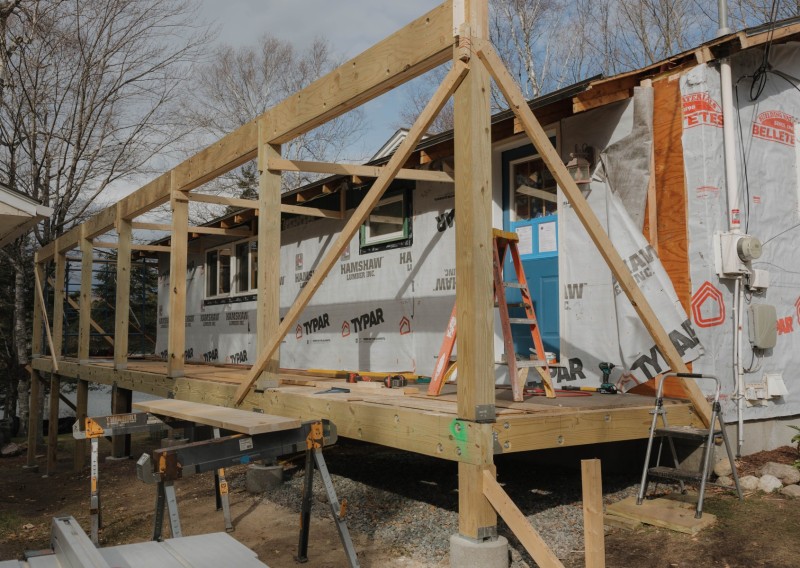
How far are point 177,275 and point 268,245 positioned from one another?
2.14m

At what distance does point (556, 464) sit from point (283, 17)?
2550cm

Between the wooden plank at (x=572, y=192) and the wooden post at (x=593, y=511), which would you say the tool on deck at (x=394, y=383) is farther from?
the wooden post at (x=593, y=511)

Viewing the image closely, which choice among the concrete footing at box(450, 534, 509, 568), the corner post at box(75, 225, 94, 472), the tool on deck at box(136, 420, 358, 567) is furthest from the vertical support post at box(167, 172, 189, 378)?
the concrete footing at box(450, 534, 509, 568)

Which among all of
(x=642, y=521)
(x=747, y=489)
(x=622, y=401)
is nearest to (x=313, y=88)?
(x=622, y=401)

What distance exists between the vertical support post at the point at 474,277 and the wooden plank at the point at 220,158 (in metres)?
2.82

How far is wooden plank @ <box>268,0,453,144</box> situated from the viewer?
4215 millimetres

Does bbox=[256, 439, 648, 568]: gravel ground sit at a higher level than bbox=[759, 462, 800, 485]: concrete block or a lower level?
lower

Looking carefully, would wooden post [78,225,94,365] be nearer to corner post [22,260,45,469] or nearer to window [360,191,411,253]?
corner post [22,260,45,469]

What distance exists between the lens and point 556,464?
702 centimetres

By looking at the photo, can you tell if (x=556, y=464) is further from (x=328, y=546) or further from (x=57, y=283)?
(x=57, y=283)

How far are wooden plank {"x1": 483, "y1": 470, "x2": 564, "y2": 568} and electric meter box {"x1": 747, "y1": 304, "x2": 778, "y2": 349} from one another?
3.60 m

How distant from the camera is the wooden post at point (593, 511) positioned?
8.98ft

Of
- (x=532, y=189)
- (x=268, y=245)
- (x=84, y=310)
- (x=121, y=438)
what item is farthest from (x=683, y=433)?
(x=121, y=438)

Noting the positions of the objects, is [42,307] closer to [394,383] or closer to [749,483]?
[394,383]
